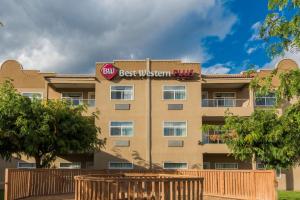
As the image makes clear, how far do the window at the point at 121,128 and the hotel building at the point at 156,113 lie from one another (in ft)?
0.27

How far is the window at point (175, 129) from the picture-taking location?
116 ft

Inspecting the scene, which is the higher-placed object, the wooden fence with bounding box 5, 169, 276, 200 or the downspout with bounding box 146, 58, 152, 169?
the downspout with bounding box 146, 58, 152, 169

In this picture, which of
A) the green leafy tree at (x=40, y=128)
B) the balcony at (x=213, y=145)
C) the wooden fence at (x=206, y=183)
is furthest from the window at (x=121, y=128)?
the wooden fence at (x=206, y=183)

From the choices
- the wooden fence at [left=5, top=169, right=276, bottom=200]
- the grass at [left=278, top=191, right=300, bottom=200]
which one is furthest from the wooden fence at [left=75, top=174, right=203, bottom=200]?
the grass at [left=278, top=191, right=300, bottom=200]

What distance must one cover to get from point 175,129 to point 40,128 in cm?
1412

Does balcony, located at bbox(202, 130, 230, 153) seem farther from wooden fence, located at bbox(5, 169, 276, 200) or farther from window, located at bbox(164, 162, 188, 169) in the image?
wooden fence, located at bbox(5, 169, 276, 200)

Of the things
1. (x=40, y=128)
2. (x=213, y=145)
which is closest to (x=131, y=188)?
(x=40, y=128)

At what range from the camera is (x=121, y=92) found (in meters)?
36.2

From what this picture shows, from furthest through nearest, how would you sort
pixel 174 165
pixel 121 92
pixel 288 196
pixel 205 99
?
1. pixel 205 99
2. pixel 121 92
3. pixel 174 165
4. pixel 288 196

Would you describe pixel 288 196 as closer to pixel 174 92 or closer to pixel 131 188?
pixel 174 92

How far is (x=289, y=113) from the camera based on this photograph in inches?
421

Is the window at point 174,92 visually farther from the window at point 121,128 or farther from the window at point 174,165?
the window at point 174,165

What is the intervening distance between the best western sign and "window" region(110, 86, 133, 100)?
3.09 ft

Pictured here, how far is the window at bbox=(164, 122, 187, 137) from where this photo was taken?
35.5m
